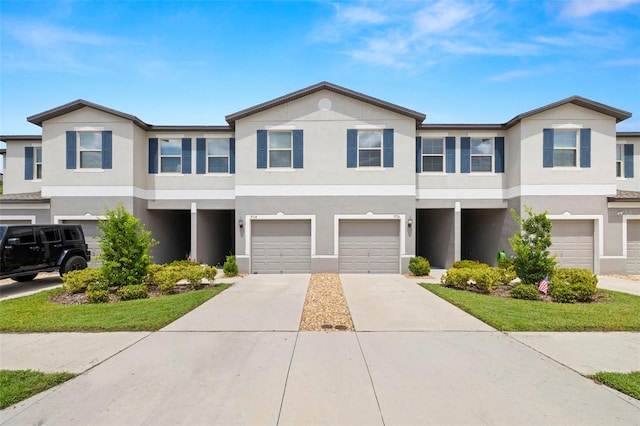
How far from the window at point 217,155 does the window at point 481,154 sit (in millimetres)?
11575

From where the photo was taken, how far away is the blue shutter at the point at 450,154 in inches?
579

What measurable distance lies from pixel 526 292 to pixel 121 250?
11.9m

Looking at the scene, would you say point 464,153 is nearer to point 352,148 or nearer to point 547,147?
point 547,147

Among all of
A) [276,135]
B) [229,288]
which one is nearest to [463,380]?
[229,288]

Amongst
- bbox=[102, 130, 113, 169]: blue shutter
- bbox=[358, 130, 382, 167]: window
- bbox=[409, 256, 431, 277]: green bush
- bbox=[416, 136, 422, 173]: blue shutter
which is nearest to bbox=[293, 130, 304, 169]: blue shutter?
bbox=[358, 130, 382, 167]: window

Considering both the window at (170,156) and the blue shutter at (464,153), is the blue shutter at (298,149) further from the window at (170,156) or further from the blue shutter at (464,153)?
the blue shutter at (464,153)

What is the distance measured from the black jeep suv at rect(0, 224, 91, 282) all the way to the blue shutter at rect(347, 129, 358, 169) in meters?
11.1

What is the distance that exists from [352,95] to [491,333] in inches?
425

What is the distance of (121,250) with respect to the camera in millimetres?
9555

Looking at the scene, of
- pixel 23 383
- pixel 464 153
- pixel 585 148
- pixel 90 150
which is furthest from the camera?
pixel 464 153

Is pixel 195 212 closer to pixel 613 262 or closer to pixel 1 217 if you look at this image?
pixel 1 217

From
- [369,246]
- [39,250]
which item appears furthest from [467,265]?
[39,250]

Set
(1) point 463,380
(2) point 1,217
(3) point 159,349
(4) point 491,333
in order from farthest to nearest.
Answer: (2) point 1,217 → (4) point 491,333 → (3) point 159,349 → (1) point 463,380

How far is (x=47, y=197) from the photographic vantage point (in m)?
14.2
